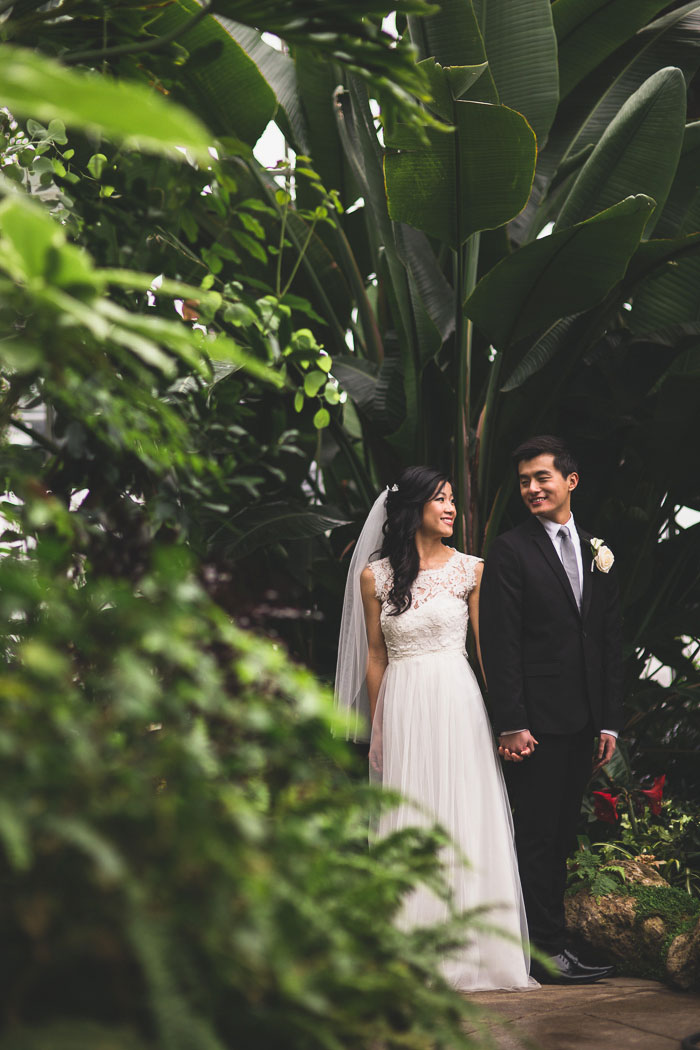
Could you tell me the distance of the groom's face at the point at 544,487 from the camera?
3.30 meters

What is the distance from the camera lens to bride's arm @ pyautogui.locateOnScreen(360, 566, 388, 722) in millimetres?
3406

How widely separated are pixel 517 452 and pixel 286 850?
8.86 feet

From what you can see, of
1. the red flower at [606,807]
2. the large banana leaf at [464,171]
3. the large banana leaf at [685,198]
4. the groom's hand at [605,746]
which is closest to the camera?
the large banana leaf at [464,171]

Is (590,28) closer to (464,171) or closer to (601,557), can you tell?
(464,171)

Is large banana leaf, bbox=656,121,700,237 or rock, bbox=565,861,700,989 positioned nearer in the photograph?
rock, bbox=565,861,700,989

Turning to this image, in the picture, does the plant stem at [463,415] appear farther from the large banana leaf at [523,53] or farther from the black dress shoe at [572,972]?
the black dress shoe at [572,972]

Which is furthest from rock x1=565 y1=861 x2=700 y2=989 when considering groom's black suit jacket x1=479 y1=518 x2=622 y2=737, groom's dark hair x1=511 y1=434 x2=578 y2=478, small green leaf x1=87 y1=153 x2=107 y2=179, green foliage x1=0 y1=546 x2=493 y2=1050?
small green leaf x1=87 y1=153 x2=107 y2=179

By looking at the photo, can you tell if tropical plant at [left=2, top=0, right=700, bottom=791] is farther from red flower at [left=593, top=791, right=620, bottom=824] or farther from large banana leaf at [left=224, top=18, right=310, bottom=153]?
red flower at [left=593, top=791, right=620, bottom=824]

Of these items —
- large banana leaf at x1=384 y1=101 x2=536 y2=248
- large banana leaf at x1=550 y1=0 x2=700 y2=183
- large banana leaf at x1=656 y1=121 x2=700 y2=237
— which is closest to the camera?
large banana leaf at x1=384 y1=101 x2=536 y2=248

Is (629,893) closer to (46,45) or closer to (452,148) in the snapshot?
(452,148)

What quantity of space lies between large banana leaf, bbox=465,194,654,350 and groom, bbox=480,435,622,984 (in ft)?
1.49

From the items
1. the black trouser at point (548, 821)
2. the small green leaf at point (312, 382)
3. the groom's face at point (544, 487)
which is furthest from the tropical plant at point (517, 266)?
the black trouser at point (548, 821)

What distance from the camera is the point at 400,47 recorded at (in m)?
1.32

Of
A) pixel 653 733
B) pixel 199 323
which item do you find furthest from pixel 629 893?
pixel 199 323
